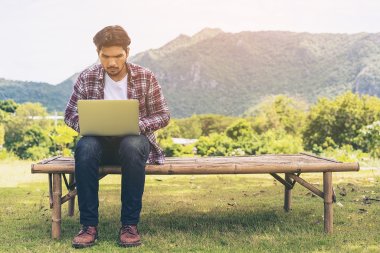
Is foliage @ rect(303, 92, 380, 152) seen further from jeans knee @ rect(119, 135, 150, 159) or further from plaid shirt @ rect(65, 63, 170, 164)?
jeans knee @ rect(119, 135, 150, 159)

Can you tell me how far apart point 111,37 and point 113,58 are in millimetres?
146

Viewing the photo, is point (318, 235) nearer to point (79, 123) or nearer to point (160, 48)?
point (79, 123)

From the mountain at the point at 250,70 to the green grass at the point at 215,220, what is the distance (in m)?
61.2

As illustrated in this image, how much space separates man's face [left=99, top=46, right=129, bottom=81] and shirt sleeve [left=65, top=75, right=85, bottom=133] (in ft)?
0.83

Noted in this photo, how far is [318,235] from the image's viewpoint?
3.72 meters

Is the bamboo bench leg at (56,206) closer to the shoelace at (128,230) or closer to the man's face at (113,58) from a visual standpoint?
the shoelace at (128,230)

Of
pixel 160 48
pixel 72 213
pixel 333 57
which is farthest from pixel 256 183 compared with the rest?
pixel 160 48

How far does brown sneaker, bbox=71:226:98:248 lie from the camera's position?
3.36 m

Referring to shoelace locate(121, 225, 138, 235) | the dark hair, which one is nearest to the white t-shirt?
the dark hair

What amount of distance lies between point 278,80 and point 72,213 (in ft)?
290

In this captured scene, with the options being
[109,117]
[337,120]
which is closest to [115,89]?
[109,117]

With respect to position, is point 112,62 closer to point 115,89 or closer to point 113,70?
point 113,70

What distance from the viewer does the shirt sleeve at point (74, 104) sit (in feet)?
12.3

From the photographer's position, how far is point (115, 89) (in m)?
3.76
